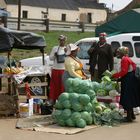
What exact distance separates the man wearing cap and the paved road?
205 centimetres

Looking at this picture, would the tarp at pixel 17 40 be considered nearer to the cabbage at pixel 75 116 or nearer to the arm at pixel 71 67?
the arm at pixel 71 67

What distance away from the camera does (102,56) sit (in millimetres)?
14445

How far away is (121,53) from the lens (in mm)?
11805

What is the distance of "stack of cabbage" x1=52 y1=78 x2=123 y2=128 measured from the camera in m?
11.0

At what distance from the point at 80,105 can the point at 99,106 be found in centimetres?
91

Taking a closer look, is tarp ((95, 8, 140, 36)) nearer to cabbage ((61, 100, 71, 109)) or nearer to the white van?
the white van

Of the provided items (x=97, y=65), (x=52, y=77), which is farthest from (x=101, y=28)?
(x=52, y=77)

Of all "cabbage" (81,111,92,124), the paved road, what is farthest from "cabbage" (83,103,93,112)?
the paved road

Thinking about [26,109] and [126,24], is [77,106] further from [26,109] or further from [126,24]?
[126,24]

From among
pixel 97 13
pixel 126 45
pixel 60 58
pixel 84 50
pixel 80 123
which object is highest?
pixel 97 13

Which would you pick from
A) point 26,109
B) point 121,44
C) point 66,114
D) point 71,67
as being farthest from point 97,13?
point 66,114

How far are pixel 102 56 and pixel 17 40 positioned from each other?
8.49ft

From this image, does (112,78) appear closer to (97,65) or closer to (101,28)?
(97,65)

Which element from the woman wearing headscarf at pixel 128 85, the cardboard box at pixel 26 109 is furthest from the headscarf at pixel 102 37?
the cardboard box at pixel 26 109
